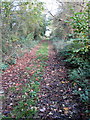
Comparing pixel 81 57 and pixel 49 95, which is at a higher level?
pixel 81 57

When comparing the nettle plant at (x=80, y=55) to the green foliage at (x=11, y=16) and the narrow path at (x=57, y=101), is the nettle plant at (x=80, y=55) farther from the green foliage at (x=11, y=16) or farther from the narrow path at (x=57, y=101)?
the green foliage at (x=11, y=16)

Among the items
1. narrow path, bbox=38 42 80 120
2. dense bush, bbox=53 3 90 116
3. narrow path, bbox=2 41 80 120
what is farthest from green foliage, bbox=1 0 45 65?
dense bush, bbox=53 3 90 116

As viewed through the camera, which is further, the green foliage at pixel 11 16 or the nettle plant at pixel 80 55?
the green foliage at pixel 11 16

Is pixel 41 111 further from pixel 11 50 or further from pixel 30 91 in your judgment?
pixel 11 50

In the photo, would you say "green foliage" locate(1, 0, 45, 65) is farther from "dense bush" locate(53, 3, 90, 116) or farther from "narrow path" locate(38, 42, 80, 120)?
"dense bush" locate(53, 3, 90, 116)

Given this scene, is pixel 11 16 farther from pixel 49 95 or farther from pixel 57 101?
pixel 57 101

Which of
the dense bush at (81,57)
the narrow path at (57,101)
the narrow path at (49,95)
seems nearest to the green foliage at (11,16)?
the narrow path at (49,95)

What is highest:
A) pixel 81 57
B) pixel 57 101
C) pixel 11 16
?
pixel 11 16

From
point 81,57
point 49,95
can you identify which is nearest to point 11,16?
point 81,57

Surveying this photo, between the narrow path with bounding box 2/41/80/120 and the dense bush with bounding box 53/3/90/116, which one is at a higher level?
the dense bush with bounding box 53/3/90/116

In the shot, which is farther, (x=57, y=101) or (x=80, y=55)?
(x=80, y=55)

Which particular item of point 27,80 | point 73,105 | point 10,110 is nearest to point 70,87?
point 73,105

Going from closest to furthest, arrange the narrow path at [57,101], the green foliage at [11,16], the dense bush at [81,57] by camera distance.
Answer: the narrow path at [57,101] → the dense bush at [81,57] → the green foliage at [11,16]

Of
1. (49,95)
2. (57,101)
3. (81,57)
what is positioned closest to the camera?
(57,101)
